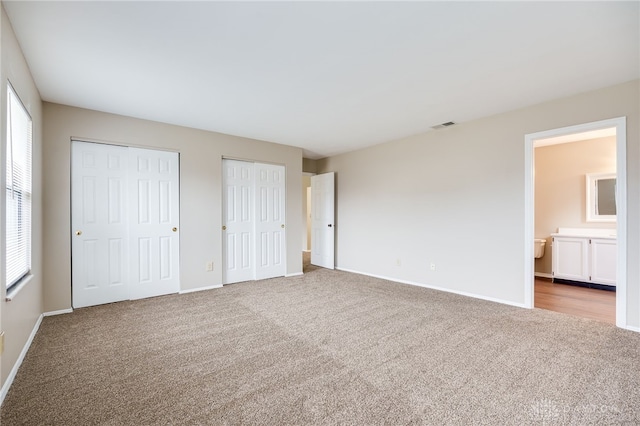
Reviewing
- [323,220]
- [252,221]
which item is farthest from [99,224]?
[323,220]

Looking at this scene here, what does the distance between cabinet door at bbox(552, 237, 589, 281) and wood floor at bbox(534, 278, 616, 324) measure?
0.62 ft

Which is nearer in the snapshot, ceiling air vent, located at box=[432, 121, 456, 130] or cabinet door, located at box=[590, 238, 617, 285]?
ceiling air vent, located at box=[432, 121, 456, 130]

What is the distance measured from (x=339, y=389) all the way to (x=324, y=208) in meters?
4.51

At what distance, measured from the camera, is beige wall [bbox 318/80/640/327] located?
2.96 metres

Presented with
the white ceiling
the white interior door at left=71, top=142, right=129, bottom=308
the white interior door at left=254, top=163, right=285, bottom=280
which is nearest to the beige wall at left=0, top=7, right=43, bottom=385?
the white ceiling

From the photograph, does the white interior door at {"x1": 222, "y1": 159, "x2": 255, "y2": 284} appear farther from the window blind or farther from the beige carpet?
the window blind

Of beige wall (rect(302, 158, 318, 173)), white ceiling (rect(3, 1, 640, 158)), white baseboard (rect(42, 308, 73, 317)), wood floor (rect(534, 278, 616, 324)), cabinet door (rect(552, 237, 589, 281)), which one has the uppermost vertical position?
white ceiling (rect(3, 1, 640, 158))

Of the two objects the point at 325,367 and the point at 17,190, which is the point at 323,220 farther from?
the point at 17,190

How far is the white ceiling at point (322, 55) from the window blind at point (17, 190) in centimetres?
49

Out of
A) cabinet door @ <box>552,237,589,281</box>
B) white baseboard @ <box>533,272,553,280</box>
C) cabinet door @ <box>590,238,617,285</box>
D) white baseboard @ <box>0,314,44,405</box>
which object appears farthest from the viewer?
white baseboard @ <box>533,272,553,280</box>

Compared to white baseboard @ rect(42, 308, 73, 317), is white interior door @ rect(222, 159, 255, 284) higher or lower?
higher

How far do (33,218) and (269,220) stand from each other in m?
2.94

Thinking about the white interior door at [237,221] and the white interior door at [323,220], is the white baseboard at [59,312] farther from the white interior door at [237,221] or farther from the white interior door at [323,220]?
the white interior door at [323,220]

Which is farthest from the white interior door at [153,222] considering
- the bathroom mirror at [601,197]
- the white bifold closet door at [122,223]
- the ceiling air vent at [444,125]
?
the bathroom mirror at [601,197]
